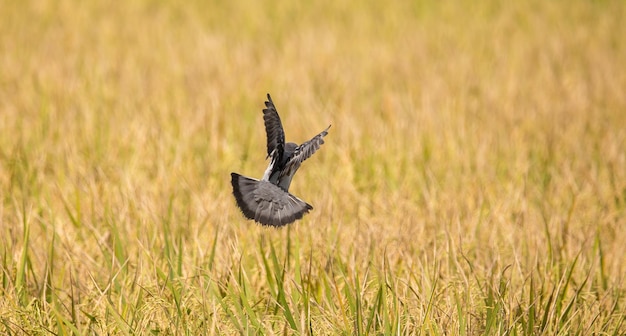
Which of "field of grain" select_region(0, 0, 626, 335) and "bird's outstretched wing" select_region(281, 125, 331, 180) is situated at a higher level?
"field of grain" select_region(0, 0, 626, 335)

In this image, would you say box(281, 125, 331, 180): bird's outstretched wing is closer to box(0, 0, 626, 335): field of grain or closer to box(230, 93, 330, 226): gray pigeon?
box(230, 93, 330, 226): gray pigeon

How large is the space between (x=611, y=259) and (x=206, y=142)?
6.82 ft

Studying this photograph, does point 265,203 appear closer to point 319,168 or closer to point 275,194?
point 275,194

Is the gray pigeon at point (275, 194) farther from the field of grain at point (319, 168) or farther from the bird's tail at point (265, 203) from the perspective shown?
the field of grain at point (319, 168)

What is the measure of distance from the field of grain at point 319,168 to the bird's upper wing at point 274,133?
1.64ft

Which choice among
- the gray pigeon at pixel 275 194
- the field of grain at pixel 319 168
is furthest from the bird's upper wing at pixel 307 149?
the field of grain at pixel 319 168

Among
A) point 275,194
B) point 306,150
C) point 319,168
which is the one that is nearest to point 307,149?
point 306,150

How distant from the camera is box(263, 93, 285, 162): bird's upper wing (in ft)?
5.85

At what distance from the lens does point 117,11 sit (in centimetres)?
750

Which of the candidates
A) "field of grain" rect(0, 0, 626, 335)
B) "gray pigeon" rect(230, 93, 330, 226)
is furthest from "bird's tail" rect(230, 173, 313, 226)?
"field of grain" rect(0, 0, 626, 335)

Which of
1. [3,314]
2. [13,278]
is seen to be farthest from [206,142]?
[3,314]

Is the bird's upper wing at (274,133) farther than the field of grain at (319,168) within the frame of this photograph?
No

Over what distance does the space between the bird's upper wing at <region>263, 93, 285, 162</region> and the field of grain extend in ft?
1.64

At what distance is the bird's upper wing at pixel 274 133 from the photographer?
178cm
